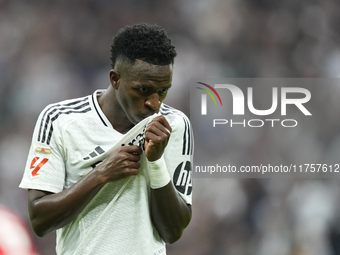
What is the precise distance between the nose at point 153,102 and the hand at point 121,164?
0.47 feet

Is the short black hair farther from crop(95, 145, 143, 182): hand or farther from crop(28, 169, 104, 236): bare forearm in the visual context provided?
crop(28, 169, 104, 236): bare forearm

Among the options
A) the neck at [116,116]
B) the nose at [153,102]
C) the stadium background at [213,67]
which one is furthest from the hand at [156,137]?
the stadium background at [213,67]

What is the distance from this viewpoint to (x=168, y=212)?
1.37 m

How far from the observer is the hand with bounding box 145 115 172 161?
4.06ft

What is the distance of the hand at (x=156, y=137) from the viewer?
4.06 ft

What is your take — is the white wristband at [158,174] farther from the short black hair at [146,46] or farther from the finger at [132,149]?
the short black hair at [146,46]

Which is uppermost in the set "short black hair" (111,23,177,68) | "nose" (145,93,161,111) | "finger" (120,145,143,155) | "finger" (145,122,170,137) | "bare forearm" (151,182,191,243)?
"short black hair" (111,23,177,68)

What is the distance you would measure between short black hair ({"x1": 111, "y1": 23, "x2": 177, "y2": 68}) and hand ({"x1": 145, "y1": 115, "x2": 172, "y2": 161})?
0.23 metres

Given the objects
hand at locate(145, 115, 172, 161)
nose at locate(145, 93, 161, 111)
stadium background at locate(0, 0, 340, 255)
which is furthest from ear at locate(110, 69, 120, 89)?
stadium background at locate(0, 0, 340, 255)

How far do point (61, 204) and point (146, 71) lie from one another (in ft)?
1.66

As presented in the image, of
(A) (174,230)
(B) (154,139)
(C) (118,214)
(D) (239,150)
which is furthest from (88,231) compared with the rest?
(D) (239,150)

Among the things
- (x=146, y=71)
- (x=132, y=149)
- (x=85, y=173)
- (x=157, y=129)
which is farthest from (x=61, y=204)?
(x=146, y=71)

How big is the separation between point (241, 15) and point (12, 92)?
1.75 metres

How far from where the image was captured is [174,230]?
1.42 metres
